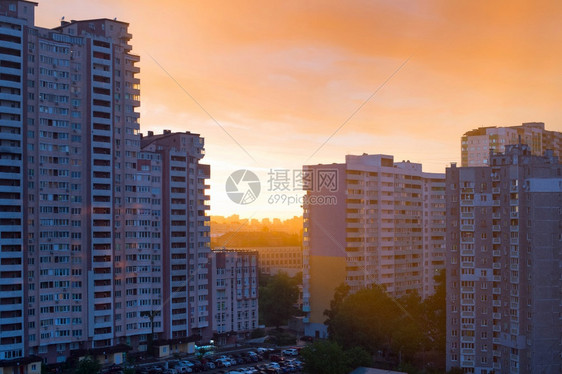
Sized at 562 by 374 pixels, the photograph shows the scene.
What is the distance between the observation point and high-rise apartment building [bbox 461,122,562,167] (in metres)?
94.9

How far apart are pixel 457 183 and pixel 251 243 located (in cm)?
8956

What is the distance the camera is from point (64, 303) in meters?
49.2

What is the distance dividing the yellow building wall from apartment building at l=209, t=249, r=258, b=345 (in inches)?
249

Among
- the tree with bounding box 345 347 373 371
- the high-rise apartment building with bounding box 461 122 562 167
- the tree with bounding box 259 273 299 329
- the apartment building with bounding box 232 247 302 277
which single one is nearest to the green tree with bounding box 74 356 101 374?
the tree with bounding box 345 347 373 371

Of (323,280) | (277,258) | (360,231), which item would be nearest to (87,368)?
(323,280)

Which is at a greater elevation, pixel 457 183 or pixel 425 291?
pixel 457 183

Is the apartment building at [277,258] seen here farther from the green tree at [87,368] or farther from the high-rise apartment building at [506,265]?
the green tree at [87,368]

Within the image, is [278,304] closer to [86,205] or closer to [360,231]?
[360,231]

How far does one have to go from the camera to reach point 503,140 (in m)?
95.5

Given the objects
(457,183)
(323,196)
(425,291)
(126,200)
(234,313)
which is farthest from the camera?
(425,291)

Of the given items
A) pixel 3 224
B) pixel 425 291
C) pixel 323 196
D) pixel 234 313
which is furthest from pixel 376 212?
pixel 3 224

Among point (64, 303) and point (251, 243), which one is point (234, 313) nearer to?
point (64, 303)

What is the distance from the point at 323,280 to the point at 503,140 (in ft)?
144

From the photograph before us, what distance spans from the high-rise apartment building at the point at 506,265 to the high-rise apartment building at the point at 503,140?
156ft
